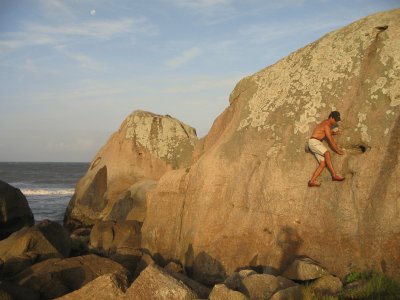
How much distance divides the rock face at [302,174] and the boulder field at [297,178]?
24mm

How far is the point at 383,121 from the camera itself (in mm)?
8992

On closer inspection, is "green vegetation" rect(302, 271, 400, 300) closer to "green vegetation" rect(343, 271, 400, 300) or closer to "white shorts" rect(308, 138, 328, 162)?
"green vegetation" rect(343, 271, 400, 300)

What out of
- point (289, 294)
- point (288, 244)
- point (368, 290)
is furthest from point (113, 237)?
point (368, 290)

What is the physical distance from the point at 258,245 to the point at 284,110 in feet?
11.5

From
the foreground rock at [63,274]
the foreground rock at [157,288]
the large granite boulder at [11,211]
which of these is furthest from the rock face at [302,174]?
the large granite boulder at [11,211]

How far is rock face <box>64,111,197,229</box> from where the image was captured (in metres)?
21.8

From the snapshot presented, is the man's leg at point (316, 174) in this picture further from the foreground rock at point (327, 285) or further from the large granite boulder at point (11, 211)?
the large granite boulder at point (11, 211)

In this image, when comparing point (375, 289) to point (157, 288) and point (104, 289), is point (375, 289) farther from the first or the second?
point (104, 289)

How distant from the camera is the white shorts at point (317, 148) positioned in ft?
31.1

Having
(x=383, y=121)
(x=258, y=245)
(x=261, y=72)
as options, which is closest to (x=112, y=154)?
(x=261, y=72)

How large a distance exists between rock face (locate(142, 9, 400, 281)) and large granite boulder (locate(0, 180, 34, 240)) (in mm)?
9267

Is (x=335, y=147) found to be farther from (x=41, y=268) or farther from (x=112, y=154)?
(x=112, y=154)

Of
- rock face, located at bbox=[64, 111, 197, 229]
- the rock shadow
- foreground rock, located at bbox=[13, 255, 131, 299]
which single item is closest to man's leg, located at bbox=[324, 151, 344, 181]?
the rock shadow

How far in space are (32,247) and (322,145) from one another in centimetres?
846
